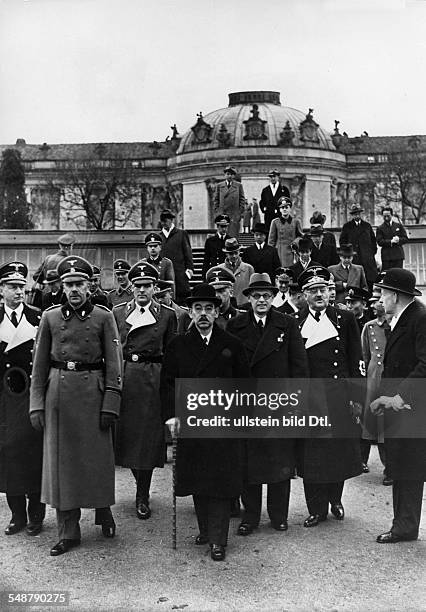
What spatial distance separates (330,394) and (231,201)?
409 inches

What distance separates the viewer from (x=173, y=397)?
697 cm

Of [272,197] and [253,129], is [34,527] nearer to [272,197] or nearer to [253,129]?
[272,197]

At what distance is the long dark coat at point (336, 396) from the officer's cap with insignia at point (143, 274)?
61.6 inches

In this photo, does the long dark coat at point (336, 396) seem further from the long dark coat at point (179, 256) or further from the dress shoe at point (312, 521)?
the long dark coat at point (179, 256)

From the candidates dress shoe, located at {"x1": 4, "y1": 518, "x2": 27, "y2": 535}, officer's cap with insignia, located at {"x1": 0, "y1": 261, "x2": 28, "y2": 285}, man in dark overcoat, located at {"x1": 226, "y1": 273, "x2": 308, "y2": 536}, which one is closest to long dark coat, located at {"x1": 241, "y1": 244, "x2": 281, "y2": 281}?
officer's cap with insignia, located at {"x1": 0, "y1": 261, "x2": 28, "y2": 285}

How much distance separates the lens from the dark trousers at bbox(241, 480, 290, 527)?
742cm

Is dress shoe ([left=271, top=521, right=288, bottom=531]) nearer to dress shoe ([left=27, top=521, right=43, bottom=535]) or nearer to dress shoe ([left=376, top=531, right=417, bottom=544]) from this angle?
dress shoe ([left=376, top=531, right=417, bottom=544])

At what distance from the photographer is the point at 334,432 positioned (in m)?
7.72

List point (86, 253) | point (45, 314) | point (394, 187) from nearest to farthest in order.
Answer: point (45, 314) → point (86, 253) → point (394, 187)

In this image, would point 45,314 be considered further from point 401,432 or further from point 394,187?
point 394,187

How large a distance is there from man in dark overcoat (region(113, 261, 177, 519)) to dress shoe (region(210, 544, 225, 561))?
146 cm

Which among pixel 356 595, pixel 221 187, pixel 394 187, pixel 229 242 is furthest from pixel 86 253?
pixel 394 187

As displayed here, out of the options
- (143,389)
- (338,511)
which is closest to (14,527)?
(143,389)

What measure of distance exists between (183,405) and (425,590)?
7.33ft
